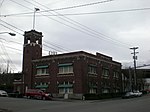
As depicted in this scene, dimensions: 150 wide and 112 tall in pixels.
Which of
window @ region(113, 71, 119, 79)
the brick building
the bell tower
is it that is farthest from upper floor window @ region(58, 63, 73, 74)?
window @ region(113, 71, 119, 79)

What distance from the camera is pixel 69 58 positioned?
55.0 m

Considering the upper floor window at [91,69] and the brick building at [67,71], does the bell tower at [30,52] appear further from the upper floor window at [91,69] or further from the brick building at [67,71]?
the upper floor window at [91,69]

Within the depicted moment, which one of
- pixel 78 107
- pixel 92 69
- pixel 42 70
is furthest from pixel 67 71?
pixel 78 107

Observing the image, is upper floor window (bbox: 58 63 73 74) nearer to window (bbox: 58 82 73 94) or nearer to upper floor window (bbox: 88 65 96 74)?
window (bbox: 58 82 73 94)

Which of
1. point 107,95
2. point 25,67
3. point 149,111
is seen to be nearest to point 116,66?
point 107,95

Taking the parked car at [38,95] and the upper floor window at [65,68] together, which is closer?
the parked car at [38,95]

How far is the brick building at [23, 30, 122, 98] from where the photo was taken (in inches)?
2098

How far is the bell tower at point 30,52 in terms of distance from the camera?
63312 millimetres

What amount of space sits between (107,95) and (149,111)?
36.2 m

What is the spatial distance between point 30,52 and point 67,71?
13.3m

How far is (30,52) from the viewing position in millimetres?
64188

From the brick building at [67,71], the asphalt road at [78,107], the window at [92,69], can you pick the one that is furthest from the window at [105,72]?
the asphalt road at [78,107]

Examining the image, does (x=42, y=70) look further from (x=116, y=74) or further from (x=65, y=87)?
(x=116, y=74)

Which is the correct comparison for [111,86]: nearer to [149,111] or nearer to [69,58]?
[69,58]
